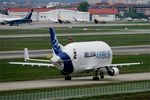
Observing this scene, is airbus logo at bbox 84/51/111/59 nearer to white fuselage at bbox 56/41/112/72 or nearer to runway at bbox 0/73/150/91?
white fuselage at bbox 56/41/112/72

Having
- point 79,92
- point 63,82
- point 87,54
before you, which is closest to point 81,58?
point 87,54

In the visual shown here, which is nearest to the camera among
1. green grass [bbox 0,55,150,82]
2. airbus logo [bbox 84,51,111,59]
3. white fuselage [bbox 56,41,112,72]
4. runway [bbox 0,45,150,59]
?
white fuselage [bbox 56,41,112,72]

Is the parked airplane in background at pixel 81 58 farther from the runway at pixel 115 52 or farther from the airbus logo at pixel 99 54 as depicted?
the runway at pixel 115 52

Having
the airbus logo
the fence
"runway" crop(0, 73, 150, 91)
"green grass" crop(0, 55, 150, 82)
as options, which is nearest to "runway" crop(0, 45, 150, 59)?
"green grass" crop(0, 55, 150, 82)

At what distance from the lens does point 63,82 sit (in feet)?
239

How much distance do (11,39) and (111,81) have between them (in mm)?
73404

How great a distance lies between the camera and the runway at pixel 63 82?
68.4 meters

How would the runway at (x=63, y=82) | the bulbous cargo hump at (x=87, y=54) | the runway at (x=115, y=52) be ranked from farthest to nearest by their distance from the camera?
the runway at (x=115, y=52), the bulbous cargo hump at (x=87, y=54), the runway at (x=63, y=82)

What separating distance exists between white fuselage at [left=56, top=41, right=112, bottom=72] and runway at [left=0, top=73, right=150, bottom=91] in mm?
1746

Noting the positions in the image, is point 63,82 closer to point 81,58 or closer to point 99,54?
point 81,58

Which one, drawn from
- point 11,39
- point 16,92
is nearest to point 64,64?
point 16,92

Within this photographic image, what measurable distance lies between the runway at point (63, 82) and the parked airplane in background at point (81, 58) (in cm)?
113

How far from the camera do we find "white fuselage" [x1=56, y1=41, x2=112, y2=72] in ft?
244

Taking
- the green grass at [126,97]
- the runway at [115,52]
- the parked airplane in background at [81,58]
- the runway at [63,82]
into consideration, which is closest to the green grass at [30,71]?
the parked airplane in background at [81,58]
